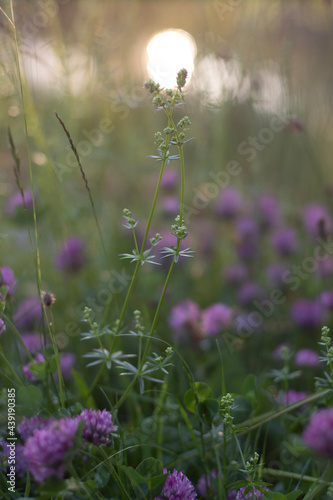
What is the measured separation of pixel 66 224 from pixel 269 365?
0.58 metres

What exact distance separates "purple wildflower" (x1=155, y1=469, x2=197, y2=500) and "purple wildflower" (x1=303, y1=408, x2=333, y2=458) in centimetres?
21

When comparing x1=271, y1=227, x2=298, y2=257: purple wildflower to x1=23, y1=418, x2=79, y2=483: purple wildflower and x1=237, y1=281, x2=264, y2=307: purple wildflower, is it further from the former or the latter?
x1=23, y1=418, x2=79, y2=483: purple wildflower

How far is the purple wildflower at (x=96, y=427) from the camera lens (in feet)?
1.46

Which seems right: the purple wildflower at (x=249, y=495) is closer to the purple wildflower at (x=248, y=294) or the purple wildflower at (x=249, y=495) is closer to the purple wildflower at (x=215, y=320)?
the purple wildflower at (x=215, y=320)

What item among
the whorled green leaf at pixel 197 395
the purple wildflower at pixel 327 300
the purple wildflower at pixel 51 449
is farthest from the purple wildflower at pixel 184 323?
the purple wildflower at pixel 51 449

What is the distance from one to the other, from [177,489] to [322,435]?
0.76ft

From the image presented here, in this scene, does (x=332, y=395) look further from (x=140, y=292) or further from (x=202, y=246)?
(x=202, y=246)

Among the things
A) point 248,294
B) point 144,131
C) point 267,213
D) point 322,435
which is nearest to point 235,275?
point 248,294

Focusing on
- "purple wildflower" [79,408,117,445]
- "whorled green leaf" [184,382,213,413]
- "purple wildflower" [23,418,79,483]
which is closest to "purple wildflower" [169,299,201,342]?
"whorled green leaf" [184,382,213,413]

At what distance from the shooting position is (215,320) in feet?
3.13

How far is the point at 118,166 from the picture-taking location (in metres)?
1.83

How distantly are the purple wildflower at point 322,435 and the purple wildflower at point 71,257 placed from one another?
86 cm

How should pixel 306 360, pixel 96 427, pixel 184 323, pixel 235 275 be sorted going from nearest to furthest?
pixel 96 427 → pixel 306 360 → pixel 184 323 → pixel 235 275

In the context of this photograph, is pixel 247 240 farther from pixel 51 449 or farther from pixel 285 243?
pixel 51 449
